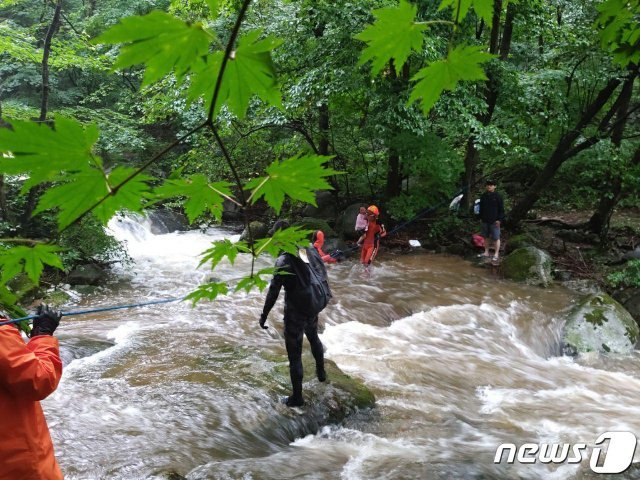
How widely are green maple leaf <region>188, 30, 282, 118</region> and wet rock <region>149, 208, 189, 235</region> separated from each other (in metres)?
15.9

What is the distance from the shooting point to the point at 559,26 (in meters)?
11.6

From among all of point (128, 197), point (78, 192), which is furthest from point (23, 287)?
point (78, 192)

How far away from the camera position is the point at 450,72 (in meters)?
1.24

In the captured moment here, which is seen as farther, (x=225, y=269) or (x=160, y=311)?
(x=225, y=269)

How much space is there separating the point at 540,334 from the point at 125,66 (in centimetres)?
926

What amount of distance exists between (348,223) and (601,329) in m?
7.69

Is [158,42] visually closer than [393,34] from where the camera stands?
Yes

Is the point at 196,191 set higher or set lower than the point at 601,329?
higher

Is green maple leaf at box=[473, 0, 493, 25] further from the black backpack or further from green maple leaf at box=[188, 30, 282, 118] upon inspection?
the black backpack

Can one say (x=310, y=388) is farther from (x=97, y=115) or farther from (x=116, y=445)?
(x=97, y=115)

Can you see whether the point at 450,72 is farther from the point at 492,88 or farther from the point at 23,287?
the point at 492,88

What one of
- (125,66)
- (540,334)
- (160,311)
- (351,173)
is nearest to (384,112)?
(351,173)

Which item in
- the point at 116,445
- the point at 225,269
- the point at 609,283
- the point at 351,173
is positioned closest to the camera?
the point at 116,445

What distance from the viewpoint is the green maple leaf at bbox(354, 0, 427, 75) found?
1.16 m
